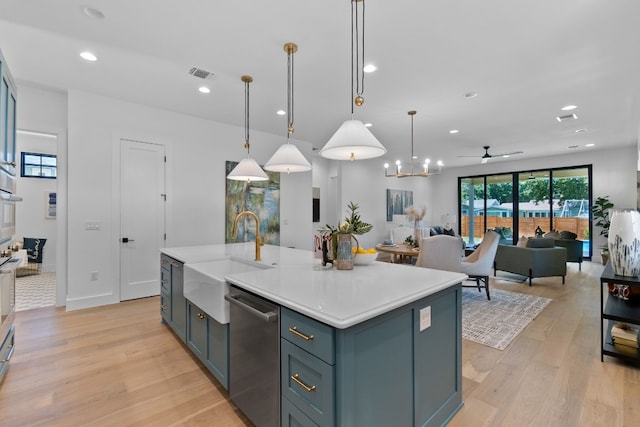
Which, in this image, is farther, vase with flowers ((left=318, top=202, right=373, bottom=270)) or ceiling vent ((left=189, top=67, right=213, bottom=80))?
ceiling vent ((left=189, top=67, right=213, bottom=80))

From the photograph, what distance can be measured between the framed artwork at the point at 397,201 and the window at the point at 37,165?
838 cm

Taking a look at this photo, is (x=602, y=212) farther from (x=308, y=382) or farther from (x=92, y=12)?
(x=92, y=12)

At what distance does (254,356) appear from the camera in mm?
1647

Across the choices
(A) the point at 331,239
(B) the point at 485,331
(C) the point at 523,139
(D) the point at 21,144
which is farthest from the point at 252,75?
(D) the point at 21,144

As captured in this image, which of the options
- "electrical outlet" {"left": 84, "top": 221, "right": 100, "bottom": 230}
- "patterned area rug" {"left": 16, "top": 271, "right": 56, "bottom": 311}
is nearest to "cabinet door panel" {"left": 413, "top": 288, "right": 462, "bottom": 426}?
"electrical outlet" {"left": 84, "top": 221, "right": 100, "bottom": 230}

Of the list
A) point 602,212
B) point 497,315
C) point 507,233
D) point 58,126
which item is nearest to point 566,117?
point 497,315

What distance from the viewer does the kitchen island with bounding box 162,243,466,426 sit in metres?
1.21

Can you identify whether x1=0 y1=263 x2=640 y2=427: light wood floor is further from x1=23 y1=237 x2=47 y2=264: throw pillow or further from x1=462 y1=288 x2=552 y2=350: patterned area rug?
x1=23 y1=237 x2=47 y2=264: throw pillow

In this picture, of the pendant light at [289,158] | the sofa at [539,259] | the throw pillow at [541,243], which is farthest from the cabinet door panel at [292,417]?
the throw pillow at [541,243]

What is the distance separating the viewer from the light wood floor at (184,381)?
1895mm

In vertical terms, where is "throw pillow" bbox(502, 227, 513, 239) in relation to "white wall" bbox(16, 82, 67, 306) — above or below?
below

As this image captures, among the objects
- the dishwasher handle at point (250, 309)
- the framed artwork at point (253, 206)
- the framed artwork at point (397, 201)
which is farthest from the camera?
the framed artwork at point (397, 201)

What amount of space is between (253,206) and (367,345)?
4.63 metres

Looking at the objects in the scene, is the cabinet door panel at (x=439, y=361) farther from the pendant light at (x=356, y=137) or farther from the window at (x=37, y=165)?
the window at (x=37, y=165)
